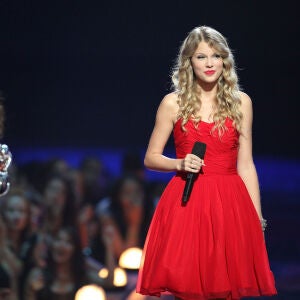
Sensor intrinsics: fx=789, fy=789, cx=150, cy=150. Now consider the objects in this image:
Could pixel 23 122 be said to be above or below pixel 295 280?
above

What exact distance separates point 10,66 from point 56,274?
1.15 meters

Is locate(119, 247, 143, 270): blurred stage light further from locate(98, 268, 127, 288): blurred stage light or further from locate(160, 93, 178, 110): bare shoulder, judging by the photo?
locate(160, 93, 178, 110): bare shoulder

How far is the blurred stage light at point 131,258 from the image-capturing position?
4.45 meters

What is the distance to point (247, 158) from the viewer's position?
280cm

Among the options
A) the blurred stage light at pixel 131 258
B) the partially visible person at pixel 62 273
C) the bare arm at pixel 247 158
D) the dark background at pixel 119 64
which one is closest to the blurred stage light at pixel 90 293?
the partially visible person at pixel 62 273

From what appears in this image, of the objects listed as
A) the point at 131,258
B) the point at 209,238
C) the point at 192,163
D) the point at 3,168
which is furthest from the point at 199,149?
the point at 131,258

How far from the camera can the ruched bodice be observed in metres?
2.72

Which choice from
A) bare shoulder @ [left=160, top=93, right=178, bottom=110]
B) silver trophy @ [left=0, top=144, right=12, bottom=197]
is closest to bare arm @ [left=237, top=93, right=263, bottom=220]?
bare shoulder @ [left=160, top=93, right=178, bottom=110]

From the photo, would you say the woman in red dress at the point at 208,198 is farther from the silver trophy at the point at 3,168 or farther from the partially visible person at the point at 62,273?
the partially visible person at the point at 62,273

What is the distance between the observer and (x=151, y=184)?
454 cm

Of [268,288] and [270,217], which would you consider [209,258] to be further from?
[270,217]

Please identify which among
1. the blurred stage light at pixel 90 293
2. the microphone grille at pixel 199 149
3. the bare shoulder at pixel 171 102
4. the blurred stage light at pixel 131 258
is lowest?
the blurred stage light at pixel 90 293

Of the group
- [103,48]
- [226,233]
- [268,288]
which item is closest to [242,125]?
[226,233]

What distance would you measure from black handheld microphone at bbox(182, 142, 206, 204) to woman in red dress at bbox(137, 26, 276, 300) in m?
0.04
